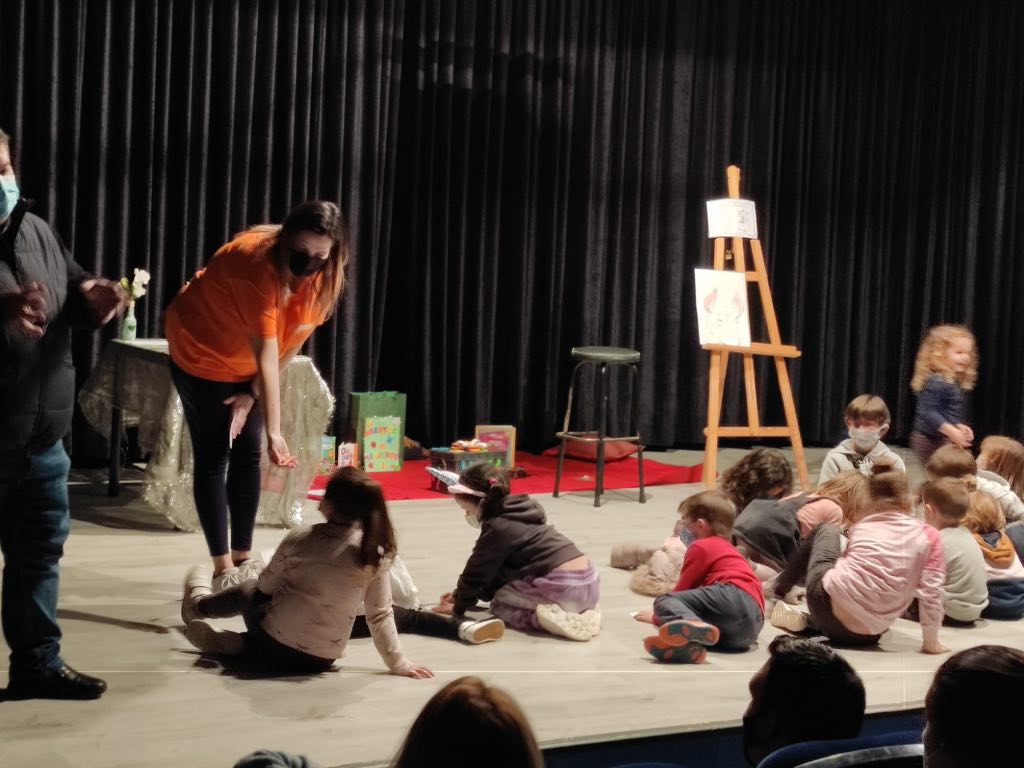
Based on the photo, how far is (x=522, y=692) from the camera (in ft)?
10.8

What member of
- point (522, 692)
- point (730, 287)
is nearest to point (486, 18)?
point (730, 287)

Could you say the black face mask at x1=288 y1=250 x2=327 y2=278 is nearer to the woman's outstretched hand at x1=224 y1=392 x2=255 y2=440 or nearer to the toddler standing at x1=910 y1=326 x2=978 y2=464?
the woman's outstretched hand at x1=224 y1=392 x2=255 y2=440

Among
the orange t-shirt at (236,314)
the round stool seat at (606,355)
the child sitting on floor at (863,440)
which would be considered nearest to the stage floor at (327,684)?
the orange t-shirt at (236,314)

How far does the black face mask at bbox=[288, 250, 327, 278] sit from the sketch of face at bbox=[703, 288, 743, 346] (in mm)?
3181

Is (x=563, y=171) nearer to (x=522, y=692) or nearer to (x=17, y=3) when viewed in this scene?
(x=17, y=3)

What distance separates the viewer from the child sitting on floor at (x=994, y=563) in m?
4.35

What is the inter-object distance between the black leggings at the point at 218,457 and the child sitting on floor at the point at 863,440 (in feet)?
7.32

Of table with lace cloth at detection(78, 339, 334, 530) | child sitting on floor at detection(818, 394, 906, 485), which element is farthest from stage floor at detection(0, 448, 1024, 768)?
child sitting on floor at detection(818, 394, 906, 485)

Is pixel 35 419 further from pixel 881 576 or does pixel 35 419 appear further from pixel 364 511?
pixel 881 576

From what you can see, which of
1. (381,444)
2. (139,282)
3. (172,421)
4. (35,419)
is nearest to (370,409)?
(381,444)

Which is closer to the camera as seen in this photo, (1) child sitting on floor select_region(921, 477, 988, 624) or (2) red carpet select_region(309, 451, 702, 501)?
(1) child sitting on floor select_region(921, 477, 988, 624)

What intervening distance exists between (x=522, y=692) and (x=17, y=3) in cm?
394

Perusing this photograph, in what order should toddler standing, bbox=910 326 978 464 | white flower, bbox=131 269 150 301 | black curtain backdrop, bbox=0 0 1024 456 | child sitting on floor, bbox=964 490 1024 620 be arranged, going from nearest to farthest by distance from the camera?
child sitting on floor, bbox=964 490 1024 620 < toddler standing, bbox=910 326 978 464 < white flower, bbox=131 269 150 301 < black curtain backdrop, bbox=0 0 1024 456

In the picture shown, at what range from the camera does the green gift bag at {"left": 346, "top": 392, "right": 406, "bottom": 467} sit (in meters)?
6.42
